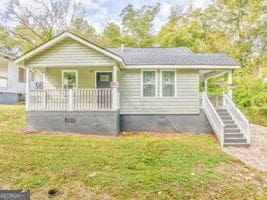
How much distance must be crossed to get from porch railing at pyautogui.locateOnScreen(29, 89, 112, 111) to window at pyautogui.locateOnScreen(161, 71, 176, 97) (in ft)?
9.34

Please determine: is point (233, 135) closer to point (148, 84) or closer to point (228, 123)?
point (228, 123)

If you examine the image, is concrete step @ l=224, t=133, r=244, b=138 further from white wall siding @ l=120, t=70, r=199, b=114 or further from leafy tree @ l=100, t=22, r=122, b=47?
leafy tree @ l=100, t=22, r=122, b=47

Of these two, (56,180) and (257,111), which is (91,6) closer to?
(257,111)

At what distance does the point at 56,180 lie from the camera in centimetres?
659

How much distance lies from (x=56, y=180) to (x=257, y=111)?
1703 cm

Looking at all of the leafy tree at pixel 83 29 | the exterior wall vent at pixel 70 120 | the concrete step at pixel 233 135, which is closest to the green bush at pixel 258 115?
the concrete step at pixel 233 135

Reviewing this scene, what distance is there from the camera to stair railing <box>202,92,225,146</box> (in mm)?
11578

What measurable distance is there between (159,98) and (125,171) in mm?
7521

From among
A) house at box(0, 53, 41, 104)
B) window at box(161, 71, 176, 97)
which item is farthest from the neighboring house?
window at box(161, 71, 176, 97)

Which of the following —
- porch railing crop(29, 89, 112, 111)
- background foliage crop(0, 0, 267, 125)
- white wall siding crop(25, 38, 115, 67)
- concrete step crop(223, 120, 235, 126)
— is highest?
background foliage crop(0, 0, 267, 125)

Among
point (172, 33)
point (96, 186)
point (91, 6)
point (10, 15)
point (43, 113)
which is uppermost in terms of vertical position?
point (91, 6)

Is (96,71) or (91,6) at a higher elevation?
(91,6)

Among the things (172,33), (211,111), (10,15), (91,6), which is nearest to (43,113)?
(211,111)

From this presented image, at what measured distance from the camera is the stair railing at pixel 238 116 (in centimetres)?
1143
